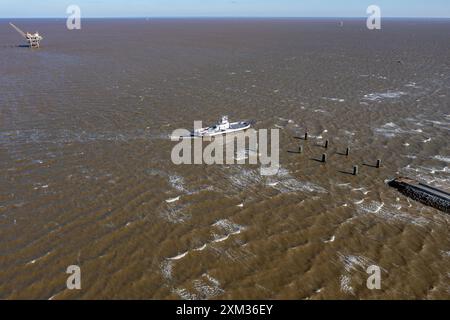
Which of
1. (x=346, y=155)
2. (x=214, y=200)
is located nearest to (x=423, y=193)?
(x=346, y=155)

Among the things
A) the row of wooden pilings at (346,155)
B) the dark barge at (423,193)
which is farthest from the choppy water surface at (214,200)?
the dark barge at (423,193)

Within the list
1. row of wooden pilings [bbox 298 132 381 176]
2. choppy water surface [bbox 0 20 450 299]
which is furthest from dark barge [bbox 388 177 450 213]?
row of wooden pilings [bbox 298 132 381 176]

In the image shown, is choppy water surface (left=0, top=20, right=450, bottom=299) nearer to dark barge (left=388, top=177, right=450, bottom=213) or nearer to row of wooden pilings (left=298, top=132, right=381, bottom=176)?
row of wooden pilings (left=298, top=132, right=381, bottom=176)

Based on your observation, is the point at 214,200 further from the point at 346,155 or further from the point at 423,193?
the point at 423,193

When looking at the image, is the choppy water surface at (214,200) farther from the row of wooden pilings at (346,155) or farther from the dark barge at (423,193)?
the dark barge at (423,193)
